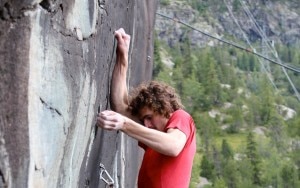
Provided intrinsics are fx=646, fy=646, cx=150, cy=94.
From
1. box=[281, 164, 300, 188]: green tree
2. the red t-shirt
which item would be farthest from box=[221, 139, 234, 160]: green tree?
the red t-shirt

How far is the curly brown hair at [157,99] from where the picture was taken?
11.0 feet

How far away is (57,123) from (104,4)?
105 centimetres

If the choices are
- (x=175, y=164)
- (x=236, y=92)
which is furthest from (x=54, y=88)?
(x=236, y=92)

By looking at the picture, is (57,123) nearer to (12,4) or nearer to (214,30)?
(12,4)

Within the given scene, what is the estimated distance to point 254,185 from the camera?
46625 millimetres

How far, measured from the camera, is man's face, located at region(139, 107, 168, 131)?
3.38m

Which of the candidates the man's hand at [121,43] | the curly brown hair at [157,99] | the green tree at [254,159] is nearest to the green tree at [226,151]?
the green tree at [254,159]

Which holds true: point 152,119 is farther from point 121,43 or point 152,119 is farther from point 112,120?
point 121,43

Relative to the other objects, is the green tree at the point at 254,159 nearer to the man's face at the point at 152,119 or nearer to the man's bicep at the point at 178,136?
the man's face at the point at 152,119

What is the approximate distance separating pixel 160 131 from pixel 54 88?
0.62 m

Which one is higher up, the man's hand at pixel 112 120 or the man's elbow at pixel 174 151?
the man's hand at pixel 112 120

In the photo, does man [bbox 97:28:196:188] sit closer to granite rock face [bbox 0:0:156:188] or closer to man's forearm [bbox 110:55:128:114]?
granite rock face [bbox 0:0:156:188]

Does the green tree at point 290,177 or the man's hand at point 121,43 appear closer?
the man's hand at point 121,43

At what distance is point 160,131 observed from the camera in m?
3.22
